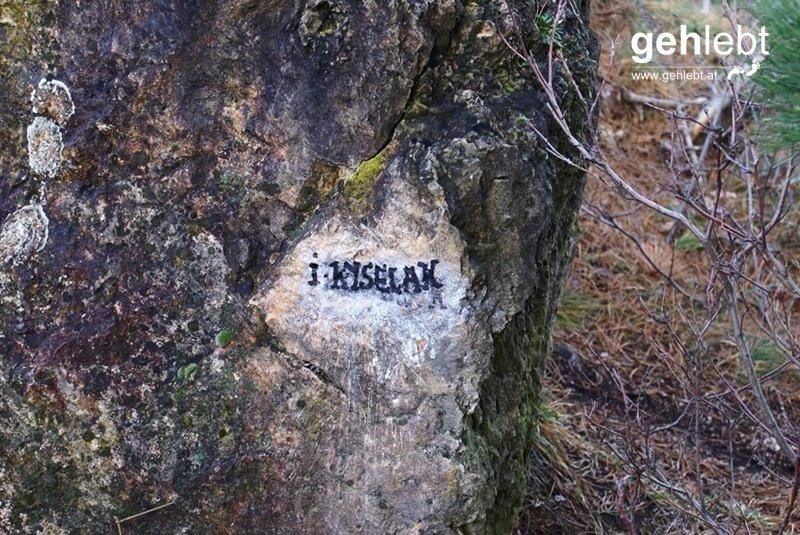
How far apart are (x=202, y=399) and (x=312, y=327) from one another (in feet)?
0.89

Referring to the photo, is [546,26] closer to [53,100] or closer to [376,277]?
[376,277]

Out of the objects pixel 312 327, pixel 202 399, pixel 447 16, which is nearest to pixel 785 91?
pixel 447 16

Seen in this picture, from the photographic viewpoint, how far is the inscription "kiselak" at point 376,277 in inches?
72.5

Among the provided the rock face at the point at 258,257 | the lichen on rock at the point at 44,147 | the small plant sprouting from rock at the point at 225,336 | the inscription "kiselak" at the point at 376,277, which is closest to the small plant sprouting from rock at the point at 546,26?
the rock face at the point at 258,257

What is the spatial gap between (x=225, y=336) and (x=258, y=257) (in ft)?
0.56

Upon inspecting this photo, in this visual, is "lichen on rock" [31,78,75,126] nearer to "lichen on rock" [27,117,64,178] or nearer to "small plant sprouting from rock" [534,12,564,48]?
"lichen on rock" [27,117,64,178]

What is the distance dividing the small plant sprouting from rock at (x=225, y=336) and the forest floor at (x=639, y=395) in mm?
833

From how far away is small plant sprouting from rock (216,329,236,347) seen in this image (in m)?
1.91

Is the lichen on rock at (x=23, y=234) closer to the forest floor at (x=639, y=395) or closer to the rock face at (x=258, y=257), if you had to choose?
the rock face at (x=258, y=257)

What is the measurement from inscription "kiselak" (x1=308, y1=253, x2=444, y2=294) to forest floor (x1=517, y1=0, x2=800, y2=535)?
0.55 m

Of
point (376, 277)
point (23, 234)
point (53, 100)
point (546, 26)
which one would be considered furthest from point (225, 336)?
point (546, 26)

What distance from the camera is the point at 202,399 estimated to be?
192cm

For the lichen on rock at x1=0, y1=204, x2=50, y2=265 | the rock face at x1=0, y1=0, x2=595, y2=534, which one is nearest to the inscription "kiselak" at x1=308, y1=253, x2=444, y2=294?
the rock face at x1=0, y1=0, x2=595, y2=534

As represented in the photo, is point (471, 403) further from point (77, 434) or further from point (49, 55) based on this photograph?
point (49, 55)
